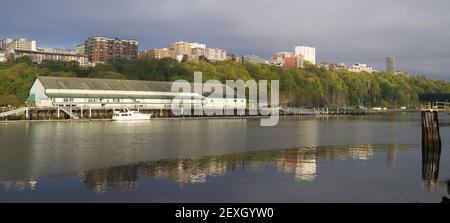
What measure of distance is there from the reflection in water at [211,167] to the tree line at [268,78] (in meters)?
68.3

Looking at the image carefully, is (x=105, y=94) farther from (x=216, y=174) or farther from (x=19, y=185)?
(x=19, y=185)

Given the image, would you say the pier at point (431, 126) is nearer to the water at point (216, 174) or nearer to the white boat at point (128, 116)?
the water at point (216, 174)

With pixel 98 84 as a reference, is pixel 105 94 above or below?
below

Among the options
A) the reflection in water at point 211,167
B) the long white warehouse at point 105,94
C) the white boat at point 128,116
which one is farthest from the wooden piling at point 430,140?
the long white warehouse at point 105,94

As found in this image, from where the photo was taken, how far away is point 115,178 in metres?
20.6

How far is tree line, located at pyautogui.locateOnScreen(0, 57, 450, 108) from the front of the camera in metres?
95.1

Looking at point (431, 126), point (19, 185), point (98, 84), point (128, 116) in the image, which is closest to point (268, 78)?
point (98, 84)

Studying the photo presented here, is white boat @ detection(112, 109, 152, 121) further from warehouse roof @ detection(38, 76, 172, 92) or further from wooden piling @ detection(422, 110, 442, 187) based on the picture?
wooden piling @ detection(422, 110, 442, 187)

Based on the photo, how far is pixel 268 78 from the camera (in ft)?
459

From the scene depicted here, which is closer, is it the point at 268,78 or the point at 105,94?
the point at 105,94

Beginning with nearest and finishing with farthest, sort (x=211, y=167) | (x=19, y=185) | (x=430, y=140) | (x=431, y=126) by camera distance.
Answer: (x=19, y=185)
(x=211, y=167)
(x=430, y=140)
(x=431, y=126)

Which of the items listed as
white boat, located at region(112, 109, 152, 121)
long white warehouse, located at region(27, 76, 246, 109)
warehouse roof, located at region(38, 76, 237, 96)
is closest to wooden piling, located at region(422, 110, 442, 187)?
white boat, located at region(112, 109, 152, 121)

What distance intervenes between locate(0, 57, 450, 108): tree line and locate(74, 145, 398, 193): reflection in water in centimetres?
6835

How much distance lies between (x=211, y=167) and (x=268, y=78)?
117m
